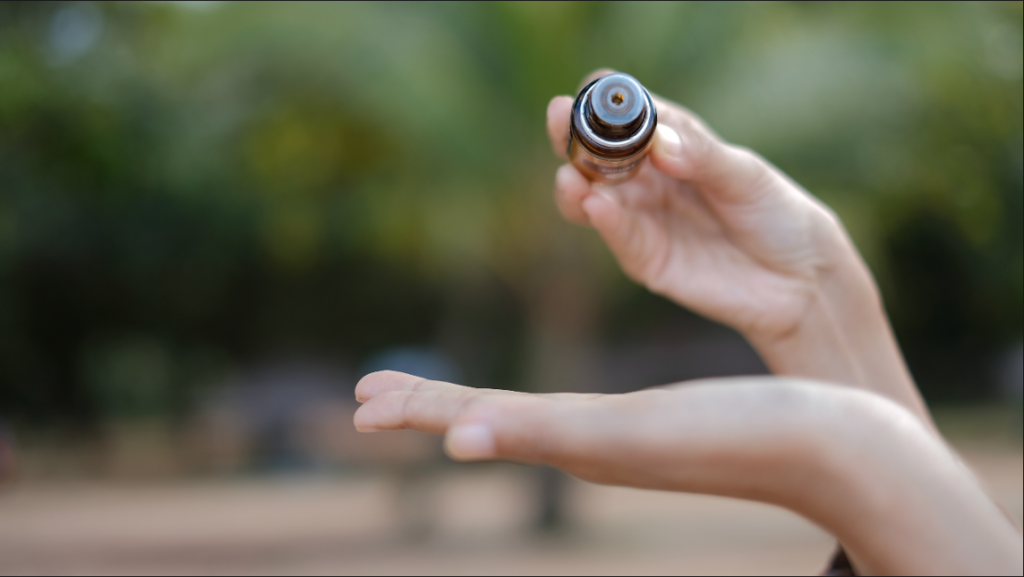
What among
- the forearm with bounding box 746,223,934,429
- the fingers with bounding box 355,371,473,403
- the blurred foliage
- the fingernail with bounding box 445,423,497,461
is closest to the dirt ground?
the blurred foliage

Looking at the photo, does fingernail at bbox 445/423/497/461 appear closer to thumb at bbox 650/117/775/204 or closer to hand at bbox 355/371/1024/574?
hand at bbox 355/371/1024/574

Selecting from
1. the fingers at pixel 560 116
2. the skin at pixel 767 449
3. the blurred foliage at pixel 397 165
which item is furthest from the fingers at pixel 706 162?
the blurred foliage at pixel 397 165

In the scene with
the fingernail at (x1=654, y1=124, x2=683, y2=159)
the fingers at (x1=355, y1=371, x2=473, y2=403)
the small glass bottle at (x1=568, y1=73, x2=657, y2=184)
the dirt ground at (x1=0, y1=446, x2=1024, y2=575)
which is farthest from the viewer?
the dirt ground at (x1=0, y1=446, x2=1024, y2=575)

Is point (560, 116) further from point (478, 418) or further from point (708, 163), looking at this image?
point (478, 418)

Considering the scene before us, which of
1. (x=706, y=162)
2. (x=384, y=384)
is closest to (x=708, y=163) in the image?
(x=706, y=162)

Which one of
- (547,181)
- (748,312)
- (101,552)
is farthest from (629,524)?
(748,312)

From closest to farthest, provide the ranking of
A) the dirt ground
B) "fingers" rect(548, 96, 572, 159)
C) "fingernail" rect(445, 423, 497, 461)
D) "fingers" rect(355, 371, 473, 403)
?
"fingernail" rect(445, 423, 497, 461) < "fingers" rect(355, 371, 473, 403) < "fingers" rect(548, 96, 572, 159) < the dirt ground

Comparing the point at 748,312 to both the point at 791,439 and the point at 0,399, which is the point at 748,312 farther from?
the point at 0,399
